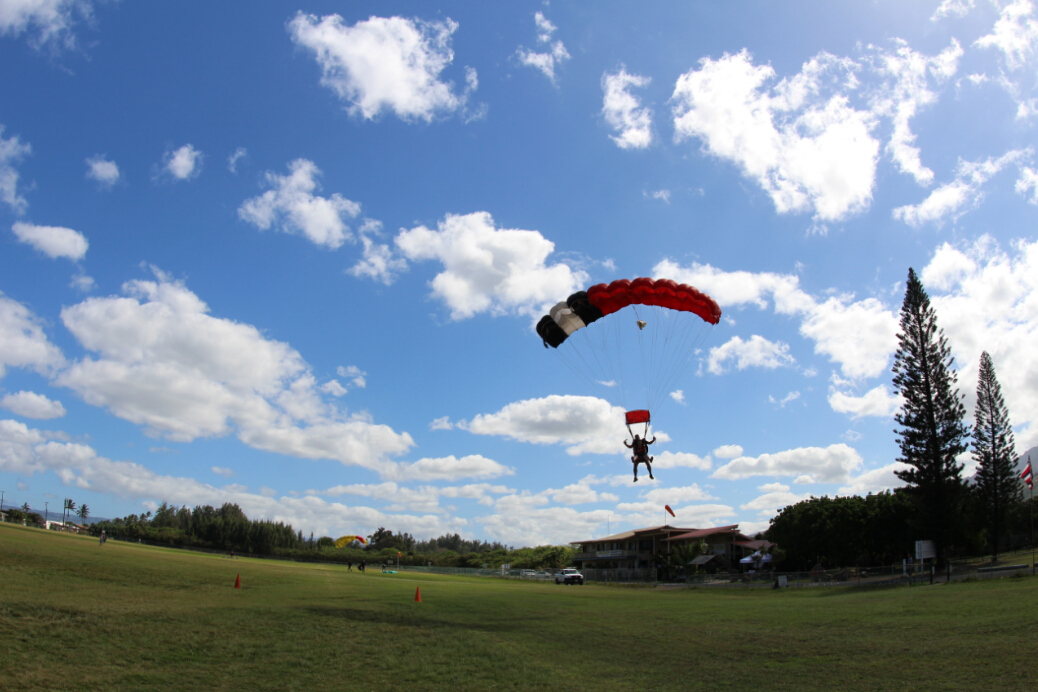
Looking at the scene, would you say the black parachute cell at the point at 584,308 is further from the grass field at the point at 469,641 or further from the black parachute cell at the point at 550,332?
the grass field at the point at 469,641

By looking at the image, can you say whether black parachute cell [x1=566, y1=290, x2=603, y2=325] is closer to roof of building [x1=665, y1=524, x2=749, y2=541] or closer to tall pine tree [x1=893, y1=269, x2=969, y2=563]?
tall pine tree [x1=893, y1=269, x2=969, y2=563]

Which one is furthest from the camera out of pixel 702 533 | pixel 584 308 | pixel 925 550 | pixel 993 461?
pixel 702 533

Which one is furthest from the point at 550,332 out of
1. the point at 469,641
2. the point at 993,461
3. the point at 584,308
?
the point at 993,461

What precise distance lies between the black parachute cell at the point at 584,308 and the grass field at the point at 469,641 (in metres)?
10.5

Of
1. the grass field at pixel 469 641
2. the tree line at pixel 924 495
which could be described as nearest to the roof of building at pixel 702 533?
the tree line at pixel 924 495

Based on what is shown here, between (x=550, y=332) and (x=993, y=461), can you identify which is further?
(x=993, y=461)

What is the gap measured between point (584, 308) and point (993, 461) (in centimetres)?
5461

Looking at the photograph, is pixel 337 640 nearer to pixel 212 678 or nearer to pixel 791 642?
pixel 212 678

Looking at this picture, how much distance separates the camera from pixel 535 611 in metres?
24.2

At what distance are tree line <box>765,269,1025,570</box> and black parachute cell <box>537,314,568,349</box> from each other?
3722 centimetres

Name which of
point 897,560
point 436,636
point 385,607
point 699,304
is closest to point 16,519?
point 385,607

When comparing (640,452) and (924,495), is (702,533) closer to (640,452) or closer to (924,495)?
(924,495)

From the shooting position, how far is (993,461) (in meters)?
58.5

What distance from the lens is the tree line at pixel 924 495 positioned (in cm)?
4747
